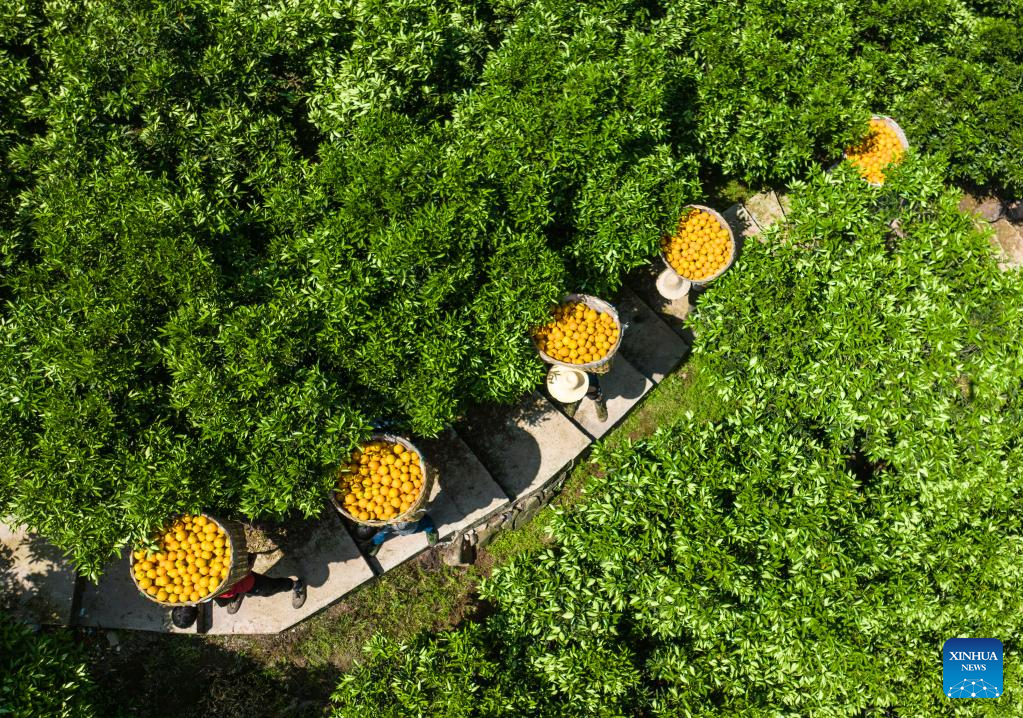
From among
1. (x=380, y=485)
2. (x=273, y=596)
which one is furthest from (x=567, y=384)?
(x=273, y=596)

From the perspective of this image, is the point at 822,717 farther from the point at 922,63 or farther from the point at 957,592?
the point at 922,63

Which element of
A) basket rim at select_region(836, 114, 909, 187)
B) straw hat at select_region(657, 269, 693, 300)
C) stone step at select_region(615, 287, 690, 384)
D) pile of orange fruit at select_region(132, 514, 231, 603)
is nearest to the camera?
pile of orange fruit at select_region(132, 514, 231, 603)

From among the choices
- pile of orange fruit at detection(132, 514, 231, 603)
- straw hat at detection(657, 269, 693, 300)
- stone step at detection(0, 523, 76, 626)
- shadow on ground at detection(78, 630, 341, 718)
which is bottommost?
shadow on ground at detection(78, 630, 341, 718)

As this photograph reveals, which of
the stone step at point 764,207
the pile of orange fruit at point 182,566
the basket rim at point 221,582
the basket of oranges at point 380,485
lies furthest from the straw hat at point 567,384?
the stone step at point 764,207

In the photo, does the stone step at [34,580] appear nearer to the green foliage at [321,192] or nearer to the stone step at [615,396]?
the green foliage at [321,192]

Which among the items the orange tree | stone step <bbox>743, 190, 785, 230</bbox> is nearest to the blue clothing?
the orange tree

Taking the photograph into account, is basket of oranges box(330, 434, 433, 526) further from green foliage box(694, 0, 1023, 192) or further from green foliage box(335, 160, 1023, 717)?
green foliage box(694, 0, 1023, 192)
